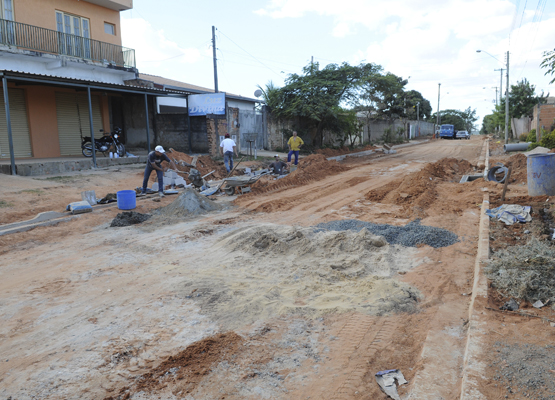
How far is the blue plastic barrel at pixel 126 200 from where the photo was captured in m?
9.80

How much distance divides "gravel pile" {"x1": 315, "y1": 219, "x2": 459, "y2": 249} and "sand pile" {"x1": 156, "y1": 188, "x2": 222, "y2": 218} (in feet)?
10.3

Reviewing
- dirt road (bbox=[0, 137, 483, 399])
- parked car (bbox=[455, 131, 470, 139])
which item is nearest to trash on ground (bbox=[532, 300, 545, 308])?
dirt road (bbox=[0, 137, 483, 399])

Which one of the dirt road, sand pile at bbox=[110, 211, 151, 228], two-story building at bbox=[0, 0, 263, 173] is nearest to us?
the dirt road

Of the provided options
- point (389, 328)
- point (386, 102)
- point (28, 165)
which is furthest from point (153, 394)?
point (386, 102)

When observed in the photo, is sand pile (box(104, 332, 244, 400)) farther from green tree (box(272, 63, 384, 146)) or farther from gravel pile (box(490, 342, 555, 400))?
green tree (box(272, 63, 384, 146))

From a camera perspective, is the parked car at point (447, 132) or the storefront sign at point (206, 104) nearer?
the storefront sign at point (206, 104)

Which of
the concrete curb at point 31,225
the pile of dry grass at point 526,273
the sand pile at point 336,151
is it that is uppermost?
the sand pile at point 336,151

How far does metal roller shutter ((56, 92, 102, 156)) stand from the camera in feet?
60.8

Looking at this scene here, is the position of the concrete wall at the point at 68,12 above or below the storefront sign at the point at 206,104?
above

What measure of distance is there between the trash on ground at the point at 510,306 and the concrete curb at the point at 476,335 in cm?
19

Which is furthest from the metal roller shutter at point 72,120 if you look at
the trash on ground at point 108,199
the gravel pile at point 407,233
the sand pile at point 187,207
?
the gravel pile at point 407,233

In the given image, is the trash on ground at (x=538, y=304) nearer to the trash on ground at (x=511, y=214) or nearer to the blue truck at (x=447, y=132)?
the trash on ground at (x=511, y=214)

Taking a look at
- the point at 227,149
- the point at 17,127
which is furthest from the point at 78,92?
the point at 227,149

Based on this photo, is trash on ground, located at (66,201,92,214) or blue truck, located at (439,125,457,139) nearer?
trash on ground, located at (66,201,92,214)
